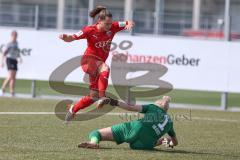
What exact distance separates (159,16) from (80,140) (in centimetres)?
1116

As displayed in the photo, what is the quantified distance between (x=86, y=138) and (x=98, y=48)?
1.88 m

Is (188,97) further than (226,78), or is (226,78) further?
(188,97)

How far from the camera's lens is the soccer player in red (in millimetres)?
13578

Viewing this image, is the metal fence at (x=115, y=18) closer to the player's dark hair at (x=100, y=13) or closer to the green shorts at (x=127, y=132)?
the player's dark hair at (x=100, y=13)

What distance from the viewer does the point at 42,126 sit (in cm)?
1445

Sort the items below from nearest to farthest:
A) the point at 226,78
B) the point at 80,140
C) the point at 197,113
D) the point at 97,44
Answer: the point at 80,140
the point at 97,44
the point at 197,113
the point at 226,78

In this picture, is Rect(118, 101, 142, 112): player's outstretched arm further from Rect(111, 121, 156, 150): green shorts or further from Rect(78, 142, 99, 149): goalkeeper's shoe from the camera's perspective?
Result: Rect(78, 142, 99, 149): goalkeeper's shoe

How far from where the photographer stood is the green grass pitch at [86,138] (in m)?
10.5

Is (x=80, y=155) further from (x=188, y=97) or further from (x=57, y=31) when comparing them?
→ (x=188, y=97)

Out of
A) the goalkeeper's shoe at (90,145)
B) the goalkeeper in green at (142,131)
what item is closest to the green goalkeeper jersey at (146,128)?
the goalkeeper in green at (142,131)

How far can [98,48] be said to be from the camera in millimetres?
13875

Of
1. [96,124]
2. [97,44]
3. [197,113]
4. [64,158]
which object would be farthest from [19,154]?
[197,113]

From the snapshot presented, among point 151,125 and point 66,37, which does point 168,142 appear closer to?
point 151,125

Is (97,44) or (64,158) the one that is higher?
(97,44)
